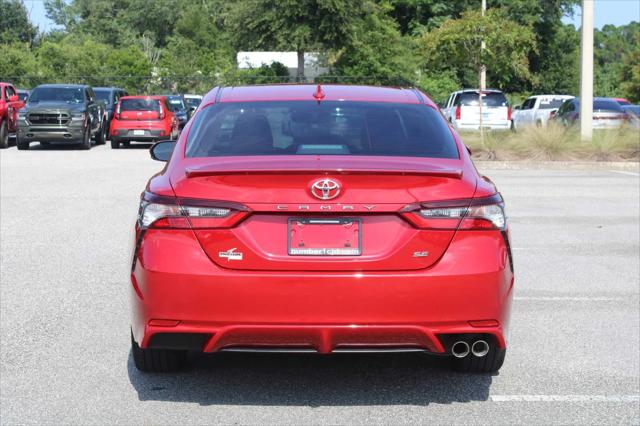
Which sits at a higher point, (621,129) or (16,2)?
(16,2)

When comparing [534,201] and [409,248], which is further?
[534,201]

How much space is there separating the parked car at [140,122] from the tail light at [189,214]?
980 inches

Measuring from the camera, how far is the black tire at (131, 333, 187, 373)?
5.74 meters

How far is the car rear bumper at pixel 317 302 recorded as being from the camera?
16.1ft

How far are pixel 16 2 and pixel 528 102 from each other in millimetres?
63834

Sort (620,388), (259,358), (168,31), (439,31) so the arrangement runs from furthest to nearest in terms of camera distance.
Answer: (168,31) < (439,31) < (259,358) < (620,388)

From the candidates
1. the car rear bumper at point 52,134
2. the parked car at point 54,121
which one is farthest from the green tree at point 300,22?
the car rear bumper at point 52,134

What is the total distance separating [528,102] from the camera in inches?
1639

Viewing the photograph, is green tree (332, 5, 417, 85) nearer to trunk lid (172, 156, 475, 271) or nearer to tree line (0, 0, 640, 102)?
tree line (0, 0, 640, 102)

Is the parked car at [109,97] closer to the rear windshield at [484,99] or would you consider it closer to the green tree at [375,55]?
the rear windshield at [484,99]

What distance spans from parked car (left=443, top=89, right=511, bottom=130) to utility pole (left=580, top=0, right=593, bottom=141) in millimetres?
6876

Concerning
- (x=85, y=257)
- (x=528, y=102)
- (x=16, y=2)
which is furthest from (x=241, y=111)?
(x=16, y=2)

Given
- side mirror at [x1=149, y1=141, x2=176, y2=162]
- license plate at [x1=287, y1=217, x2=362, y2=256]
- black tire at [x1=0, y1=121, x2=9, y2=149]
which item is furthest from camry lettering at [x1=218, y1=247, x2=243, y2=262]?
black tire at [x1=0, y1=121, x2=9, y2=149]

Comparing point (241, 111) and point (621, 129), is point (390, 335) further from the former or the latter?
point (621, 129)
